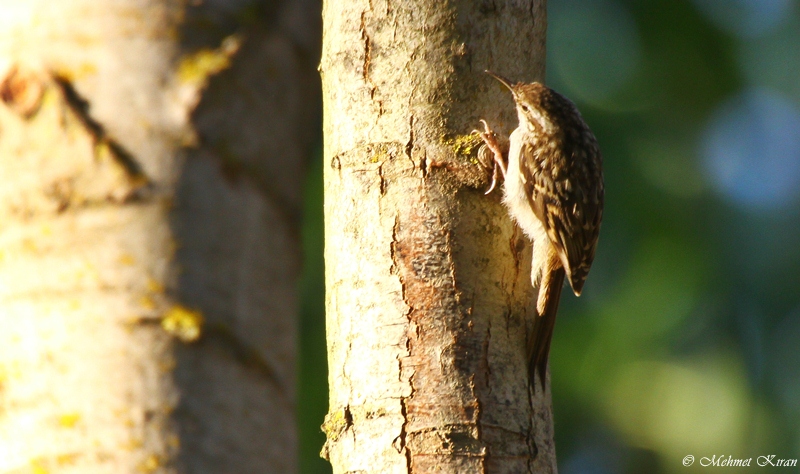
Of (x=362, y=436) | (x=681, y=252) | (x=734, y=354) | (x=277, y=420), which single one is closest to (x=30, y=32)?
(x=277, y=420)

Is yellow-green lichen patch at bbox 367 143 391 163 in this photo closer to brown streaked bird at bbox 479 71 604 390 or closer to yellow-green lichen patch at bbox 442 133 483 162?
yellow-green lichen patch at bbox 442 133 483 162

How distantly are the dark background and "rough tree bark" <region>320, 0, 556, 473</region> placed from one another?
1.97m

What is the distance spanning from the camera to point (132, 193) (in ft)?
7.54

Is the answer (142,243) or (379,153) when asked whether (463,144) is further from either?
(142,243)

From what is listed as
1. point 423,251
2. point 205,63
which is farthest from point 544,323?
point 205,63

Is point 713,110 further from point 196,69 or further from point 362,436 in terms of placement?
point 362,436

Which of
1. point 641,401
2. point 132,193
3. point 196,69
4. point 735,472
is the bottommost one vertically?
point 735,472

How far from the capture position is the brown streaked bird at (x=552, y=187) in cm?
244

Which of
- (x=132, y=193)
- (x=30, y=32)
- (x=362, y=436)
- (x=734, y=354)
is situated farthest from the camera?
(x=734, y=354)

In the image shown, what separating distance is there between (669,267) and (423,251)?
2424mm

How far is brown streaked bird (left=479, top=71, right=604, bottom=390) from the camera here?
8.01 ft

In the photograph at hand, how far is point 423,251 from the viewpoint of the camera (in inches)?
76.9

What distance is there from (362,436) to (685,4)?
10.7 ft

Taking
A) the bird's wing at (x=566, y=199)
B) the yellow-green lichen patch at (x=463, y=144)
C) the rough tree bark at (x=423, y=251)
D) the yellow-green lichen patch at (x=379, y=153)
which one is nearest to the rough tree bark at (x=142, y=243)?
the rough tree bark at (x=423, y=251)
